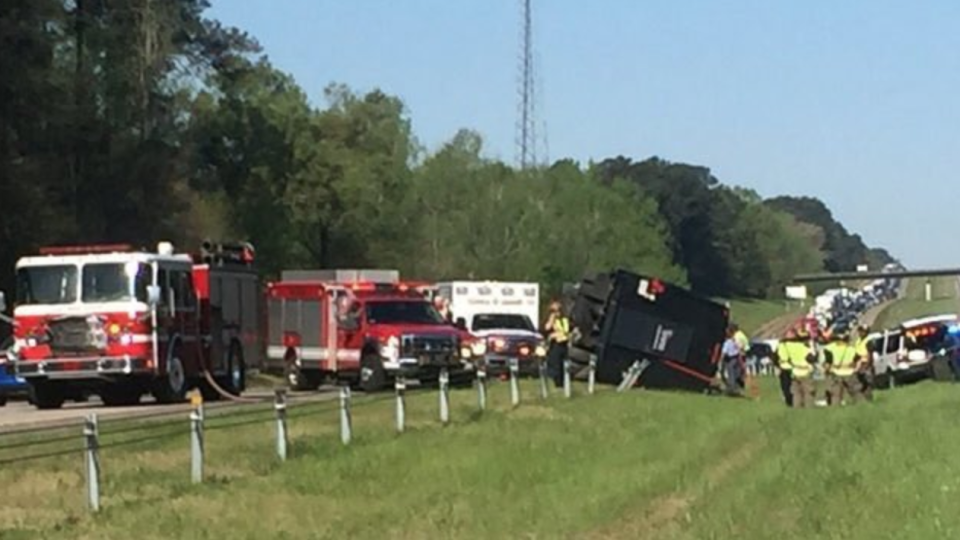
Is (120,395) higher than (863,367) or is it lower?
lower

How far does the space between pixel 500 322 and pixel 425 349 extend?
1169 centimetres

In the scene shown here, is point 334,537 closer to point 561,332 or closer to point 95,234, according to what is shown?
point 561,332

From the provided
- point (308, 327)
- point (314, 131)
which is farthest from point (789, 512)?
point (314, 131)

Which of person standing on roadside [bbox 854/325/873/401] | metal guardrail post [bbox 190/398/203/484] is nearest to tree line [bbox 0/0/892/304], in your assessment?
person standing on roadside [bbox 854/325/873/401]

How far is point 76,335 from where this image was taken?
3344 centimetres

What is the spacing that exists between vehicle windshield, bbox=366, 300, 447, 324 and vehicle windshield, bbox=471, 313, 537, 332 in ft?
27.9

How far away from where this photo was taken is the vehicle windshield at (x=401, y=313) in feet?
138

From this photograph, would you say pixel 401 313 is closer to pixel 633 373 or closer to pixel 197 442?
pixel 633 373

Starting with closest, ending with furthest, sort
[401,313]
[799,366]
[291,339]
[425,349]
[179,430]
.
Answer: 1. [179,430]
2. [799,366]
3. [425,349]
4. [401,313]
5. [291,339]

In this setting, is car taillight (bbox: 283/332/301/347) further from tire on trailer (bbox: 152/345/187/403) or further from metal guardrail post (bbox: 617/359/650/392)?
tire on trailer (bbox: 152/345/187/403)

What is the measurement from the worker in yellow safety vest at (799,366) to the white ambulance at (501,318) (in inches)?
321

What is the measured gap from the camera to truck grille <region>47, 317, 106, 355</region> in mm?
33250

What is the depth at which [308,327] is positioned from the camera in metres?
43.7

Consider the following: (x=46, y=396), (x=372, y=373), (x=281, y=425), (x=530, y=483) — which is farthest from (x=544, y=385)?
(x=530, y=483)
